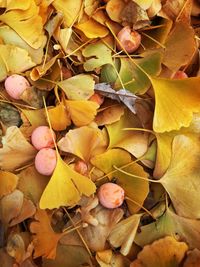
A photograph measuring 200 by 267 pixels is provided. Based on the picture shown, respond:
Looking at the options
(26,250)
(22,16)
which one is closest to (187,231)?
(26,250)

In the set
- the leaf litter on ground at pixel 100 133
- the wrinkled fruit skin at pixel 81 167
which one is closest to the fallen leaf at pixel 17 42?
the leaf litter on ground at pixel 100 133

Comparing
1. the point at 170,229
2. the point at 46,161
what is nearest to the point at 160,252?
the point at 170,229

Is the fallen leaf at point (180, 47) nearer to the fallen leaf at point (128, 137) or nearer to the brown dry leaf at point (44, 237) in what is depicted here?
the fallen leaf at point (128, 137)

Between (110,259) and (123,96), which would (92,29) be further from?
(110,259)

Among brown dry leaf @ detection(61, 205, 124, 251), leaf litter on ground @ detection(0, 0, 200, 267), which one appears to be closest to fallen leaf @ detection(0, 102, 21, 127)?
leaf litter on ground @ detection(0, 0, 200, 267)

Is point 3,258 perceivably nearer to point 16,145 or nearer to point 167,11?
point 16,145
